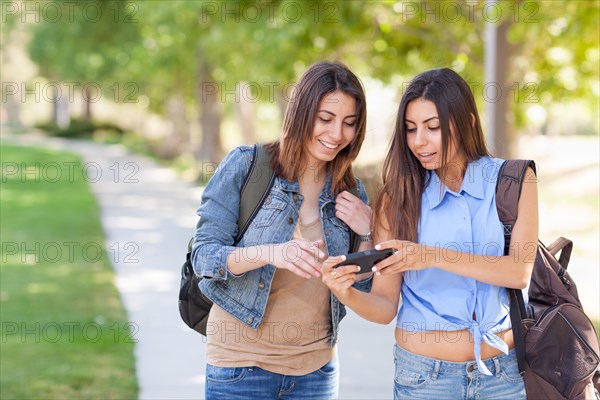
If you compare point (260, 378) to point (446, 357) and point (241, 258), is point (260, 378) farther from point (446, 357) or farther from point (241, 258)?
point (446, 357)

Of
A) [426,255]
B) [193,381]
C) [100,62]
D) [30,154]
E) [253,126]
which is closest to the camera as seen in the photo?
[426,255]

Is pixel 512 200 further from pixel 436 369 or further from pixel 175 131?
pixel 175 131

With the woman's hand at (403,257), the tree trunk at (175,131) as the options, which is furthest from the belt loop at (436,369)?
the tree trunk at (175,131)

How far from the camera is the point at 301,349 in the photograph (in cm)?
279

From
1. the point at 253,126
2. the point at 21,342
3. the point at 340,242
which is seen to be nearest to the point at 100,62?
the point at 253,126

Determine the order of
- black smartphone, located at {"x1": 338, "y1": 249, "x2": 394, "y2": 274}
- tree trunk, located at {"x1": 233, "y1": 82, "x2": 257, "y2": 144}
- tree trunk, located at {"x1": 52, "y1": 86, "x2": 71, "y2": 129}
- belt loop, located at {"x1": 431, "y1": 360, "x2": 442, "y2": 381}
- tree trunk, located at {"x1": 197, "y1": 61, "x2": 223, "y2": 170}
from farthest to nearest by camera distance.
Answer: tree trunk, located at {"x1": 52, "y1": 86, "x2": 71, "y2": 129}
tree trunk, located at {"x1": 233, "y1": 82, "x2": 257, "y2": 144}
tree trunk, located at {"x1": 197, "y1": 61, "x2": 223, "y2": 170}
belt loop, located at {"x1": 431, "y1": 360, "x2": 442, "y2": 381}
black smartphone, located at {"x1": 338, "y1": 249, "x2": 394, "y2": 274}

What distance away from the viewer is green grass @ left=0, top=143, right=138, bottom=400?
5727 millimetres

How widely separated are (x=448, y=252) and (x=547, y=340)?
436 millimetres

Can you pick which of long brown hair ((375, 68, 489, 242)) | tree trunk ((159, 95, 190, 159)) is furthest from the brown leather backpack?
tree trunk ((159, 95, 190, 159))

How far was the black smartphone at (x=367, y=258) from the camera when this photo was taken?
2463mm

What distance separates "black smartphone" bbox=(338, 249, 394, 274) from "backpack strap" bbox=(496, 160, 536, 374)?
15.9 inches

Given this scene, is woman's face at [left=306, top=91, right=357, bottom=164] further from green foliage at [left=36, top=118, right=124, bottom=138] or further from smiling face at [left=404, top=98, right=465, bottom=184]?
green foliage at [left=36, top=118, right=124, bottom=138]

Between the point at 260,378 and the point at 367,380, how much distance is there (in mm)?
3280

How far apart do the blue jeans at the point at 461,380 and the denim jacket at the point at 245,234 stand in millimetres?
382
